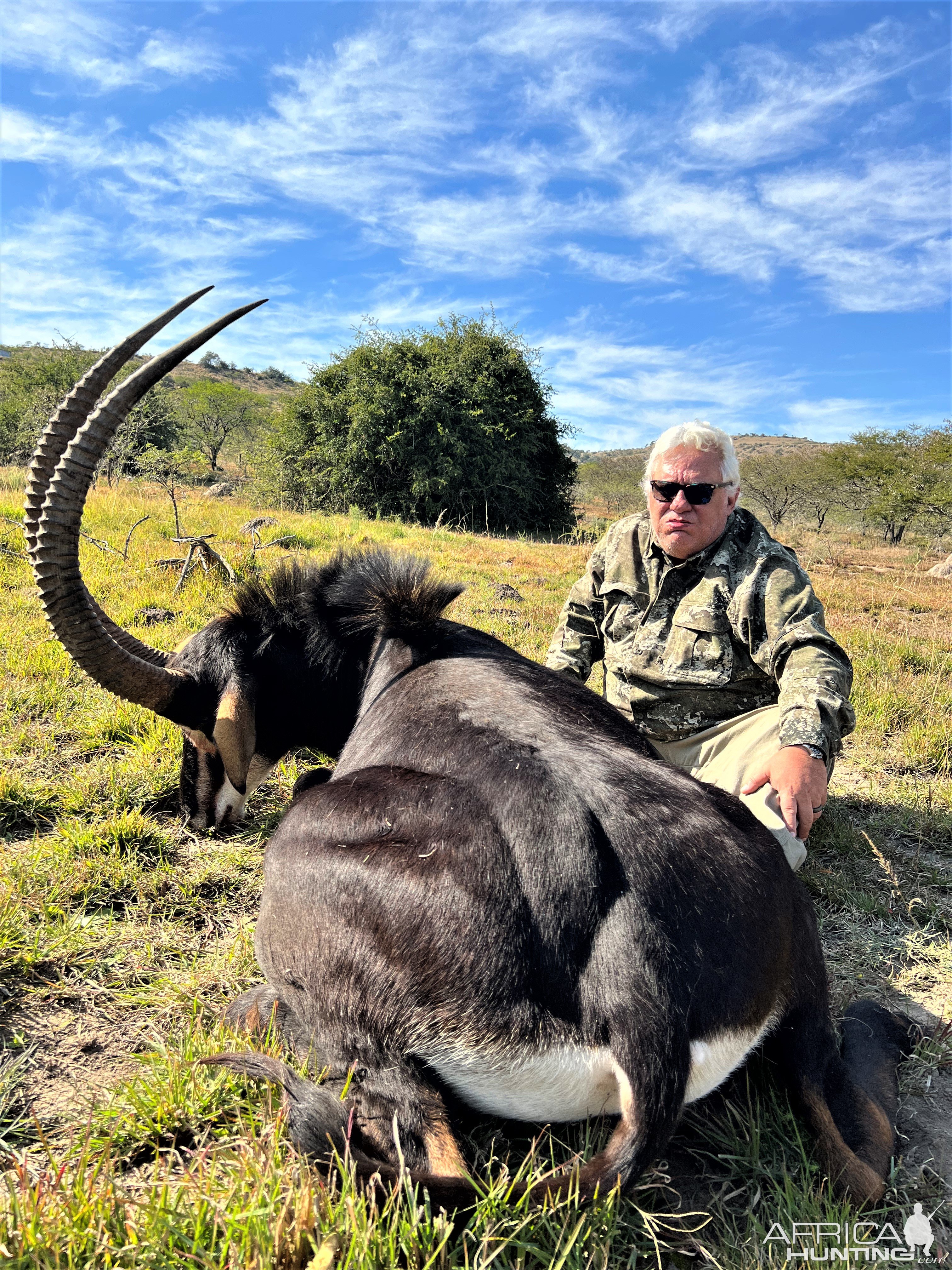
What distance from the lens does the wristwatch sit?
10.00ft

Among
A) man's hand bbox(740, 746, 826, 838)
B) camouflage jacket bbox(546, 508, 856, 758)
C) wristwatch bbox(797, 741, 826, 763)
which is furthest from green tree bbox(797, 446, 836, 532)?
man's hand bbox(740, 746, 826, 838)

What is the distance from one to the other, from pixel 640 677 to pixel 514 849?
2285mm

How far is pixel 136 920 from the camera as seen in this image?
327 cm

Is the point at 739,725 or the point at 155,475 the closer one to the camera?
the point at 739,725

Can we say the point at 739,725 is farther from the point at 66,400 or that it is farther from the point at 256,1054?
the point at 66,400

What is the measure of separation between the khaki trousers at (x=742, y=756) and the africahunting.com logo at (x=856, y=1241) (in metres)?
1.45

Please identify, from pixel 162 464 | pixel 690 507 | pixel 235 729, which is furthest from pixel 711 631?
pixel 162 464

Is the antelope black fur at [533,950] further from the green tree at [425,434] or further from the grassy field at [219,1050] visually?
the green tree at [425,434]

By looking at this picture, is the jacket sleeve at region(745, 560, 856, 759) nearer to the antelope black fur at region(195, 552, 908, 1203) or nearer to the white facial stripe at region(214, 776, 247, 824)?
the antelope black fur at region(195, 552, 908, 1203)

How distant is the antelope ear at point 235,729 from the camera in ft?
11.7

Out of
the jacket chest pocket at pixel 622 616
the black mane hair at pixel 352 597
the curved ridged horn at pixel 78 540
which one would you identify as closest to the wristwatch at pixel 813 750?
the jacket chest pocket at pixel 622 616

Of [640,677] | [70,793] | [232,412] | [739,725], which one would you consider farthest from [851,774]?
[232,412]

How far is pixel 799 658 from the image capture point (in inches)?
138

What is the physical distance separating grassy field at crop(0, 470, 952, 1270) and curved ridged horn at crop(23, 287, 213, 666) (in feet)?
5.33
